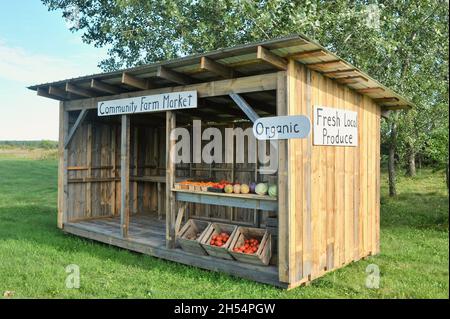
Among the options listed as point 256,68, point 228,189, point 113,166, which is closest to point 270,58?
point 256,68

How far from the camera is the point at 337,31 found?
37.3 ft

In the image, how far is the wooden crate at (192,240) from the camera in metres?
6.44

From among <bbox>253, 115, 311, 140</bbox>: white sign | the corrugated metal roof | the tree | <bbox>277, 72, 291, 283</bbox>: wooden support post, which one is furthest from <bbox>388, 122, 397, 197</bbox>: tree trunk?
<bbox>253, 115, 311, 140</bbox>: white sign

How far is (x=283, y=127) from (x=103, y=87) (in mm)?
4155

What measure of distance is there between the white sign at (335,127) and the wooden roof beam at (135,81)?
307 cm

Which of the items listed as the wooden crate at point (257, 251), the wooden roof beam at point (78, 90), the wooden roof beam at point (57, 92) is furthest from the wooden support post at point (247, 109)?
the wooden roof beam at point (57, 92)

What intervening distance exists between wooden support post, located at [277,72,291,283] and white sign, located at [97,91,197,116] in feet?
5.12

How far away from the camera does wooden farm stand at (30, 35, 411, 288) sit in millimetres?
5332

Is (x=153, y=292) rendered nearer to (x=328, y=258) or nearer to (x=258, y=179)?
(x=328, y=258)

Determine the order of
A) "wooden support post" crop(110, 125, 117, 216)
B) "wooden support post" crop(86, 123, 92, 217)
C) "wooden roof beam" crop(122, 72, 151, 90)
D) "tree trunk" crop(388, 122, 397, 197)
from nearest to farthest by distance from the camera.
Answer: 1. "wooden roof beam" crop(122, 72, 151, 90)
2. "wooden support post" crop(86, 123, 92, 217)
3. "wooden support post" crop(110, 125, 117, 216)
4. "tree trunk" crop(388, 122, 397, 197)

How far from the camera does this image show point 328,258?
605 cm

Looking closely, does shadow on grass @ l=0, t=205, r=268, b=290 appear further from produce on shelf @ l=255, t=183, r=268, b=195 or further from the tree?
the tree

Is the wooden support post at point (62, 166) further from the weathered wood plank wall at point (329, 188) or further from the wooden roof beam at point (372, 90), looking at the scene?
the wooden roof beam at point (372, 90)

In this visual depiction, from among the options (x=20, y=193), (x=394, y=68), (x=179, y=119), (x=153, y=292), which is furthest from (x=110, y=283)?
(x=20, y=193)
